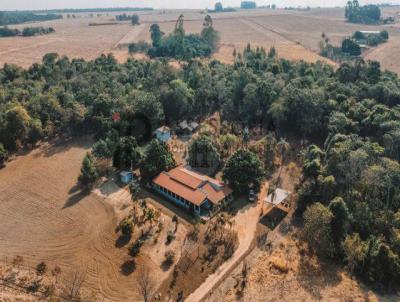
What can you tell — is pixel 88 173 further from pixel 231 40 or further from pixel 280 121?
pixel 231 40

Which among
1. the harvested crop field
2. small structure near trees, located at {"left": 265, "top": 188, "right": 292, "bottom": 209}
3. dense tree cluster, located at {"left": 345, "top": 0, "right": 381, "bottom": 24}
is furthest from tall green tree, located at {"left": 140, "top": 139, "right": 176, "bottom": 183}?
dense tree cluster, located at {"left": 345, "top": 0, "right": 381, "bottom": 24}

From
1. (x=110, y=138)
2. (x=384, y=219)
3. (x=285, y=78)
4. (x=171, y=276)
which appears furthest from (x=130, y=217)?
(x=285, y=78)

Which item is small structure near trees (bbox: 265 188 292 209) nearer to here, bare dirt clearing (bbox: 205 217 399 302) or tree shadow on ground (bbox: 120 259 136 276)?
bare dirt clearing (bbox: 205 217 399 302)

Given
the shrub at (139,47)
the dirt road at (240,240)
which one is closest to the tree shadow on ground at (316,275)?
the dirt road at (240,240)

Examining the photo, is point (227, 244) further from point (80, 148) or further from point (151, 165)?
point (80, 148)

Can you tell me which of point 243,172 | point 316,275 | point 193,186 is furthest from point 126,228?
point 316,275

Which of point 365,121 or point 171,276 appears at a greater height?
point 365,121

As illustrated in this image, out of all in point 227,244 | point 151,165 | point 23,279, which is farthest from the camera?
point 151,165

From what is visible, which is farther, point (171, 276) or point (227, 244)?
point (227, 244)
